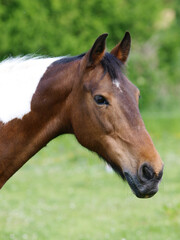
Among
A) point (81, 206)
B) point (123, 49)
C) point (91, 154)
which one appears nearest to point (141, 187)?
point (123, 49)

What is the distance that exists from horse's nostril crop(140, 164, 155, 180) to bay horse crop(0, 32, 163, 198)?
0.07 metres

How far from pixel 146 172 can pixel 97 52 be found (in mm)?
920

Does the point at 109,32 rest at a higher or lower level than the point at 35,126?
lower

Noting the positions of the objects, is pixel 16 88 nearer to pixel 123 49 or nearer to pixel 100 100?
pixel 100 100

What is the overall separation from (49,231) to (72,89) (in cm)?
420

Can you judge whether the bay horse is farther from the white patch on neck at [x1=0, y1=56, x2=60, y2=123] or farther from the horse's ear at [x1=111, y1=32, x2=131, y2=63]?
the horse's ear at [x1=111, y1=32, x2=131, y2=63]

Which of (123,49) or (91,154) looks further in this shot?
(91,154)

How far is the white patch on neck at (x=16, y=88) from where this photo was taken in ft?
11.2

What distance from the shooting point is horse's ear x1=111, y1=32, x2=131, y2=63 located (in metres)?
3.63

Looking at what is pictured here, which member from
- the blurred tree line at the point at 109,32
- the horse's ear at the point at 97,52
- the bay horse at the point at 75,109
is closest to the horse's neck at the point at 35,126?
the bay horse at the point at 75,109

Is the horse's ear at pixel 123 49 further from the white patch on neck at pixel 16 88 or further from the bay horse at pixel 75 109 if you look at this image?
the white patch on neck at pixel 16 88

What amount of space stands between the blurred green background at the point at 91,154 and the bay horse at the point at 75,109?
0.33 metres

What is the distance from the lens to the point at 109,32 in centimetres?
2059

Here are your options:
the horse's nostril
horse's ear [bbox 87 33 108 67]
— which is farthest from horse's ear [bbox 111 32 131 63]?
the horse's nostril
